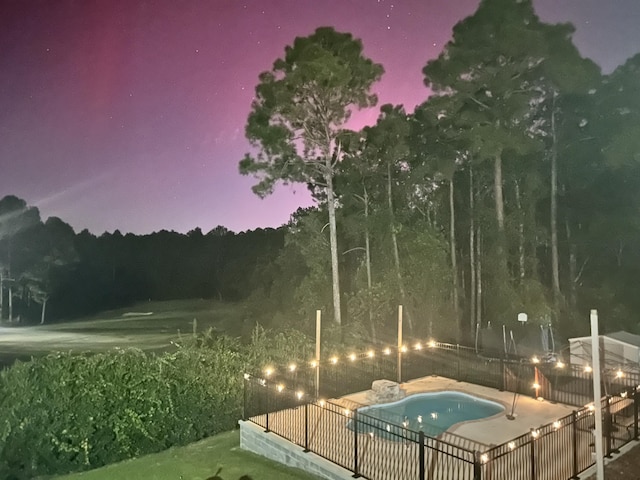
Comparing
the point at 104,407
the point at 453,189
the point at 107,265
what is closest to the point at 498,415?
the point at 104,407

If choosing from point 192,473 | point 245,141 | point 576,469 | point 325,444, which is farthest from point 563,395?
point 245,141

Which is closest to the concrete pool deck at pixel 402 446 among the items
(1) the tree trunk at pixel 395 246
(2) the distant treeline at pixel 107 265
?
(1) the tree trunk at pixel 395 246

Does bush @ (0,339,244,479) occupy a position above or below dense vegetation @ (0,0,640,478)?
below

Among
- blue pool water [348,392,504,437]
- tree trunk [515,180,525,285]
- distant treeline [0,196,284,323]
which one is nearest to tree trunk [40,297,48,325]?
distant treeline [0,196,284,323]

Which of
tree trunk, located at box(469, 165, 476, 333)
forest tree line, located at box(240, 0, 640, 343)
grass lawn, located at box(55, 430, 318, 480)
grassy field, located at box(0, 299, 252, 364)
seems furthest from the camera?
tree trunk, located at box(469, 165, 476, 333)

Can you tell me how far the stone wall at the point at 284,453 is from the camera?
6910 mm

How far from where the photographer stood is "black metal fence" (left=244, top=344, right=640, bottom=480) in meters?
6.36

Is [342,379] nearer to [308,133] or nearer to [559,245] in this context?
[308,133]

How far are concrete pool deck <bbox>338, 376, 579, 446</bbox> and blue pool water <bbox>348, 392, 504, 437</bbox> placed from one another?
17cm

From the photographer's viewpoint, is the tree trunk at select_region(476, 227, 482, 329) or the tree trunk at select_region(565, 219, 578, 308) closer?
the tree trunk at select_region(476, 227, 482, 329)

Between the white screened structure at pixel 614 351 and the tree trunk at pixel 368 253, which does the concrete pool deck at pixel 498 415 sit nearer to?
the white screened structure at pixel 614 351

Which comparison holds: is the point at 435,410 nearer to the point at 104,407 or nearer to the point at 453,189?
the point at 104,407

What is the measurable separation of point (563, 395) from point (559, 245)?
13707 millimetres

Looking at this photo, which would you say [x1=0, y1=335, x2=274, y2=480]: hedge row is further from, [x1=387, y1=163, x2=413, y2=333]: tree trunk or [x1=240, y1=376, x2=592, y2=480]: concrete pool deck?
[x1=387, y1=163, x2=413, y2=333]: tree trunk
